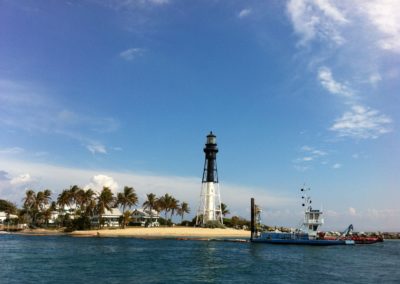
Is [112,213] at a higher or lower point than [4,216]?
higher

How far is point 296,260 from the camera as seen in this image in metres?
67.2

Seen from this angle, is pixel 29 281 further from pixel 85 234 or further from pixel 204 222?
pixel 204 222

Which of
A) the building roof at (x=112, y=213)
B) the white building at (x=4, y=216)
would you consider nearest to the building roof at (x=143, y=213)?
the building roof at (x=112, y=213)

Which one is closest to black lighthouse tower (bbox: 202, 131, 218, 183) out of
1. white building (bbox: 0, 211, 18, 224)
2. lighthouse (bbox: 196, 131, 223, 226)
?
lighthouse (bbox: 196, 131, 223, 226)

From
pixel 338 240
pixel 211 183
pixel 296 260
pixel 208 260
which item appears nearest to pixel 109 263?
pixel 208 260

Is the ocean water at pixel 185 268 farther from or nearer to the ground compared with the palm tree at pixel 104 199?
nearer to the ground

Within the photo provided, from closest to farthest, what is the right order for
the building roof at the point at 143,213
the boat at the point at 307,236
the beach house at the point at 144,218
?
the boat at the point at 307,236 → the beach house at the point at 144,218 → the building roof at the point at 143,213

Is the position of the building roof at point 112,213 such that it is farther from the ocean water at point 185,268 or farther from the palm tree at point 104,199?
the ocean water at point 185,268

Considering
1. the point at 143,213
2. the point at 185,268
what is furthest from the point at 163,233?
the point at 185,268

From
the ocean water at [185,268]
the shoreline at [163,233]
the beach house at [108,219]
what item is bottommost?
the ocean water at [185,268]

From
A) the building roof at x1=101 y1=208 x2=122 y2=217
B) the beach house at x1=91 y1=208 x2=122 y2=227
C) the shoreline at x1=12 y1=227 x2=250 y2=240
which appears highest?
the building roof at x1=101 y1=208 x2=122 y2=217

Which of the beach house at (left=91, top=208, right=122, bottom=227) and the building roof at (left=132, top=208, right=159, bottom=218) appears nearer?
the beach house at (left=91, top=208, right=122, bottom=227)

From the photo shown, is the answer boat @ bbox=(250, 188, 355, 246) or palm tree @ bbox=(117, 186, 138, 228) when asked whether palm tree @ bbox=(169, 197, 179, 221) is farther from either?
boat @ bbox=(250, 188, 355, 246)

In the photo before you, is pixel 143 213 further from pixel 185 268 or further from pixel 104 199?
pixel 185 268
